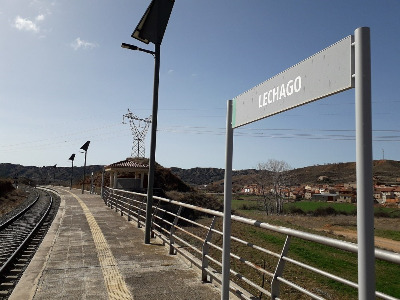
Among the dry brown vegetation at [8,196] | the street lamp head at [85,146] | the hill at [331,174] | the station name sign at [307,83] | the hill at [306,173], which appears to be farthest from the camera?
the hill at [331,174]

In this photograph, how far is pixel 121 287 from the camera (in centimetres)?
469

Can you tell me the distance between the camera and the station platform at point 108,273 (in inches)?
175

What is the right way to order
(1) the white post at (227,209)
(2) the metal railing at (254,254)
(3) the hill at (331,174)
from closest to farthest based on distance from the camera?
(2) the metal railing at (254,254) → (1) the white post at (227,209) → (3) the hill at (331,174)

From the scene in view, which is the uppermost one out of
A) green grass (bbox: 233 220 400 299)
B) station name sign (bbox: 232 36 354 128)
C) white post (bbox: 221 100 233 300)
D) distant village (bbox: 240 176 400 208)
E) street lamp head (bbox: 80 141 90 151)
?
street lamp head (bbox: 80 141 90 151)

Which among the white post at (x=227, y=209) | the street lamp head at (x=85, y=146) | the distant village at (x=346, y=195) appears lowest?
the distant village at (x=346, y=195)

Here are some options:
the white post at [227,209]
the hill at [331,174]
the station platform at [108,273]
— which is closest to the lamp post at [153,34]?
the station platform at [108,273]

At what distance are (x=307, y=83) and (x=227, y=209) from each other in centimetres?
155

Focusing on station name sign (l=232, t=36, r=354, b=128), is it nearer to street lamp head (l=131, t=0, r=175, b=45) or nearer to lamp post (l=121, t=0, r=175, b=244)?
lamp post (l=121, t=0, r=175, b=244)

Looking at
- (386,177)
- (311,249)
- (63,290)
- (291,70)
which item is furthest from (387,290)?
(386,177)

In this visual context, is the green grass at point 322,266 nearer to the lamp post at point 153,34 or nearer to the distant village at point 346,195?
the lamp post at point 153,34

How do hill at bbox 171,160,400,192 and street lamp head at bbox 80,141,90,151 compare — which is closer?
street lamp head at bbox 80,141,90,151

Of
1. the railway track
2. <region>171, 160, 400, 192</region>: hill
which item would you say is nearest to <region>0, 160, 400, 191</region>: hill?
<region>171, 160, 400, 192</region>: hill

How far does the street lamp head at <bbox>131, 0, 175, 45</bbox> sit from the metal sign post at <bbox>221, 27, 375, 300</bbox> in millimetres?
6602

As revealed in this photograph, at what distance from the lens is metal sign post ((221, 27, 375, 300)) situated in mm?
1630
